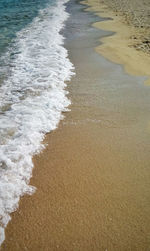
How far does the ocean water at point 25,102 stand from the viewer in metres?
2.82

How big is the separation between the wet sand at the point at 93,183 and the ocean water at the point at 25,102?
0.17 meters

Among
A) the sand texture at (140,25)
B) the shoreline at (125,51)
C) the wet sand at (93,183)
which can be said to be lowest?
the wet sand at (93,183)

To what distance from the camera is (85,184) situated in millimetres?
2775

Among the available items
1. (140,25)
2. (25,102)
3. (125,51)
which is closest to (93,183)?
(25,102)

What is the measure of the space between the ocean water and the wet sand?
171 millimetres

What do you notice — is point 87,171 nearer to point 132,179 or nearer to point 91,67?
point 132,179

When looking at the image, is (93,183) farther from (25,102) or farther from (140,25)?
(140,25)

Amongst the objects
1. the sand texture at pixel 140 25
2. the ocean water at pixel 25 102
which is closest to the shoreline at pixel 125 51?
the sand texture at pixel 140 25

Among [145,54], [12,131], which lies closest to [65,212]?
[12,131]

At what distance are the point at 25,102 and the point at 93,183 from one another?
102 inches

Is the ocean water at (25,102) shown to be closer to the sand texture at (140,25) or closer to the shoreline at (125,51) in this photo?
the shoreline at (125,51)

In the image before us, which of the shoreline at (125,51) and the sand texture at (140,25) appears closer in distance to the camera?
the shoreline at (125,51)

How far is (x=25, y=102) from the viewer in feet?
15.2

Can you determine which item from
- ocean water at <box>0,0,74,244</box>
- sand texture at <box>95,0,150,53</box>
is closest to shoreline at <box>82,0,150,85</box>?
sand texture at <box>95,0,150,53</box>
